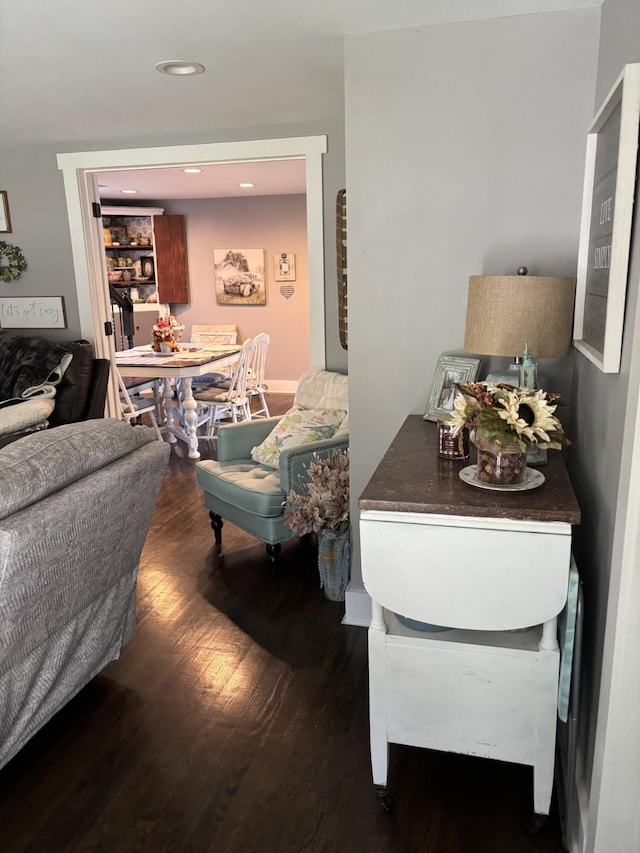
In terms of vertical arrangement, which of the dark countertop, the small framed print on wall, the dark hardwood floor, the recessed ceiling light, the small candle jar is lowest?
the dark hardwood floor

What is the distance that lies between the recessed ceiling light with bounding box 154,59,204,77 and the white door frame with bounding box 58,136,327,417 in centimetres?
108

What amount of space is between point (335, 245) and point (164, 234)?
4.63m

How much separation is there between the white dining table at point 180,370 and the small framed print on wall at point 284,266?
5.55 ft

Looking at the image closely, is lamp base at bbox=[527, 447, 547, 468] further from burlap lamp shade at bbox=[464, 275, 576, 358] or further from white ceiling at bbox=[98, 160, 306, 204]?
white ceiling at bbox=[98, 160, 306, 204]

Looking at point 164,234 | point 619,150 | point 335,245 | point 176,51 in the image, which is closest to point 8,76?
point 176,51

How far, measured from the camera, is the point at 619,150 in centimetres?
135

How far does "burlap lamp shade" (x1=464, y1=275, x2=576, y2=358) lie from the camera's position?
1.84 m

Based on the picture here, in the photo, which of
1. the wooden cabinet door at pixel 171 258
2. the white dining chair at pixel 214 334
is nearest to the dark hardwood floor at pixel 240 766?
the white dining chair at pixel 214 334

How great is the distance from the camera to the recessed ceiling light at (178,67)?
98.0 inches

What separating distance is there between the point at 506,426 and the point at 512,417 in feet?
0.10

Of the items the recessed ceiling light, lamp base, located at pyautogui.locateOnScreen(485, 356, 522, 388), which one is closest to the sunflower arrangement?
lamp base, located at pyautogui.locateOnScreen(485, 356, 522, 388)

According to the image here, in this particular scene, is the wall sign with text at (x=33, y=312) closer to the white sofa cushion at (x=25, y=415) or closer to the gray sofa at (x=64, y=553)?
the white sofa cushion at (x=25, y=415)

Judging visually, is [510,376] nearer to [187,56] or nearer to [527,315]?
[527,315]

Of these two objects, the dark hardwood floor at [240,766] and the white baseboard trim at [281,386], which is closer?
the dark hardwood floor at [240,766]
